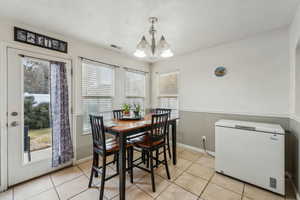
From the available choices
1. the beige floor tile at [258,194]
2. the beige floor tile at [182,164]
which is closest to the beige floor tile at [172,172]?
the beige floor tile at [182,164]

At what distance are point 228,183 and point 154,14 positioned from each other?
2.75 metres

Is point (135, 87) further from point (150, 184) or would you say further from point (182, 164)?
point (150, 184)

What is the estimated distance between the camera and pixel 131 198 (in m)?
1.68

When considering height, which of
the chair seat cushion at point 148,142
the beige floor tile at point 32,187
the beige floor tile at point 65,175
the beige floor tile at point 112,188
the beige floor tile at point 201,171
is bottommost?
the beige floor tile at point 112,188

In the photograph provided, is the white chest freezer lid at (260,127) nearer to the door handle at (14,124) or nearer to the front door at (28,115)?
the front door at (28,115)

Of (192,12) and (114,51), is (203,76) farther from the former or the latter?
(114,51)

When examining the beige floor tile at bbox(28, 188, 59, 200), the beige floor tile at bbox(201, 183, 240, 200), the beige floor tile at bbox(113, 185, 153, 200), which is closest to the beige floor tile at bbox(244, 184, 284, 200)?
the beige floor tile at bbox(201, 183, 240, 200)

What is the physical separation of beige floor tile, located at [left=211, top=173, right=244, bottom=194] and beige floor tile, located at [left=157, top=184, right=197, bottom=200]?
0.55 meters

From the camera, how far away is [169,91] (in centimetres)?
370

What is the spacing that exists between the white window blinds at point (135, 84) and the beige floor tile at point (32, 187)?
7.64 feet

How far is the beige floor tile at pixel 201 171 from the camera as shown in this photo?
2.18 meters

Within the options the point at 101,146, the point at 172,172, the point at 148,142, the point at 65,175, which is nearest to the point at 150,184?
the point at 172,172

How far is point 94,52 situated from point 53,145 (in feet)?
6.50

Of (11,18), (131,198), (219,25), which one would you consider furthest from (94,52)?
(131,198)
